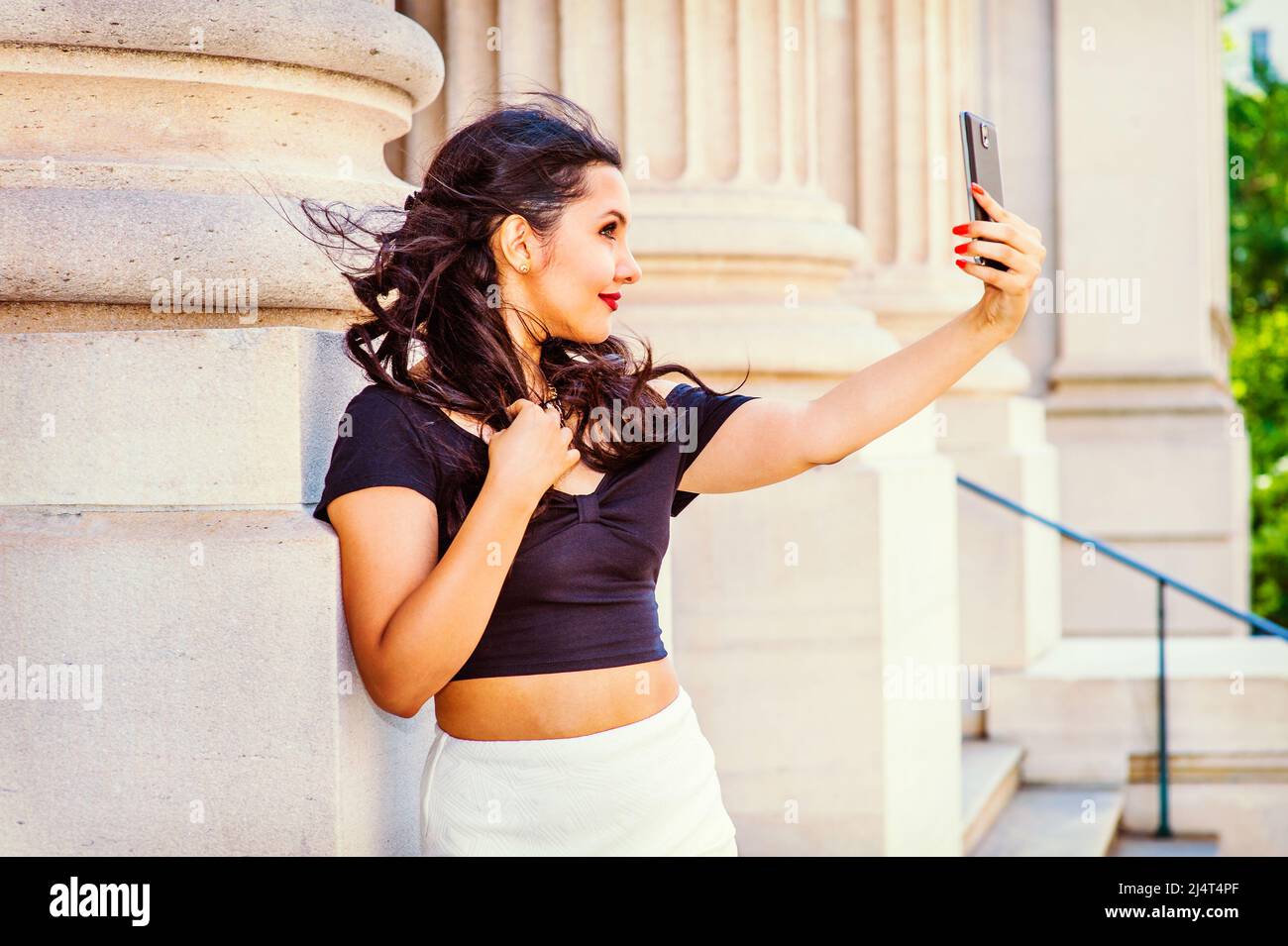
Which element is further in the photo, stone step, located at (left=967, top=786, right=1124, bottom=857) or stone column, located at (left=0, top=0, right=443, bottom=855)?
stone step, located at (left=967, top=786, right=1124, bottom=857)

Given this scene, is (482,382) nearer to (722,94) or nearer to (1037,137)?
(722,94)

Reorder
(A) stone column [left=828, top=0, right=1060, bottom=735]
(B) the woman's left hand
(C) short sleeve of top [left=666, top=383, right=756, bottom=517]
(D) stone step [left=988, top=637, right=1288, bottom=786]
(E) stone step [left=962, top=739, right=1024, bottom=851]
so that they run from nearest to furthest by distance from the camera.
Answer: (B) the woman's left hand < (C) short sleeve of top [left=666, top=383, right=756, bottom=517] < (E) stone step [left=962, top=739, right=1024, bottom=851] < (D) stone step [left=988, top=637, right=1288, bottom=786] < (A) stone column [left=828, top=0, right=1060, bottom=735]

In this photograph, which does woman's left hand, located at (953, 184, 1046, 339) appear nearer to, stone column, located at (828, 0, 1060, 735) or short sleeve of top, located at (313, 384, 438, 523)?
short sleeve of top, located at (313, 384, 438, 523)

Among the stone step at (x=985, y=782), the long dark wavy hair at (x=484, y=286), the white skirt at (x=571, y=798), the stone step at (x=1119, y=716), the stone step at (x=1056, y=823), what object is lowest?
the stone step at (x=1056, y=823)

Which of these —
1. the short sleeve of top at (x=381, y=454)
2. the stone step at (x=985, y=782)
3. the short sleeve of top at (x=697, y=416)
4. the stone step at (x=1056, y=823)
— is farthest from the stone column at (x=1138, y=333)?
the short sleeve of top at (x=381, y=454)

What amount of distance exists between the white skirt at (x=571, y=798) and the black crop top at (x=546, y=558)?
0.13 meters

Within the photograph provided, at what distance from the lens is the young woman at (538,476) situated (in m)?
2.71

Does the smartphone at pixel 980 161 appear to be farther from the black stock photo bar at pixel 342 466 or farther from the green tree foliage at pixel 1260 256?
the green tree foliage at pixel 1260 256

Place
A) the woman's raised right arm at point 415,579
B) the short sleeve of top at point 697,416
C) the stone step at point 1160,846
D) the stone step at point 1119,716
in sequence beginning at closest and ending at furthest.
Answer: the woman's raised right arm at point 415,579, the short sleeve of top at point 697,416, the stone step at point 1160,846, the stone step at point 1119,716

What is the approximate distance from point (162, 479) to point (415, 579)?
2.17 feet

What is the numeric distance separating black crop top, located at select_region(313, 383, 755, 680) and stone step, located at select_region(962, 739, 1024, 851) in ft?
14.3

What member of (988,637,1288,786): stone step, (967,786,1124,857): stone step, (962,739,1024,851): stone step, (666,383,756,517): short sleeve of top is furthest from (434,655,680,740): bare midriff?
(988,637,1288,786): stone step

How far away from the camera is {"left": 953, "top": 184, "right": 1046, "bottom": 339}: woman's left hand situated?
2707 mm
